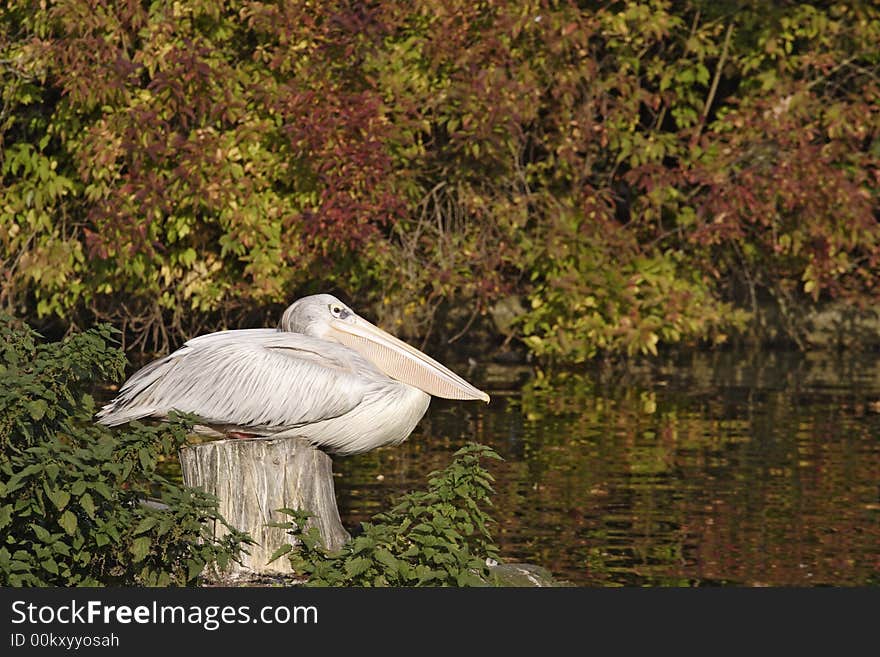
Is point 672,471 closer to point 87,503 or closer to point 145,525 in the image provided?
point 145,525

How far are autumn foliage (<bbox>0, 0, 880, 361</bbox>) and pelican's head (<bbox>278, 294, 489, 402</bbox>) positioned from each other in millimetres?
8270

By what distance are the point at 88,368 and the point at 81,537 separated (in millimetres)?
725

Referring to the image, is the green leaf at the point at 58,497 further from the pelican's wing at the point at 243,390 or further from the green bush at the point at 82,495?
the pelican's wing at the point at 243,390

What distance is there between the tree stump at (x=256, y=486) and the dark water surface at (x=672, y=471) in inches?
77.8

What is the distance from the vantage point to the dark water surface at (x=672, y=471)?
9422 millimetres

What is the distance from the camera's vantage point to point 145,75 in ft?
58.4

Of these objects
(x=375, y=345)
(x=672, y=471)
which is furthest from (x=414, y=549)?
(x=672, y=471)

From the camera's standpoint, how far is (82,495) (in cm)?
614

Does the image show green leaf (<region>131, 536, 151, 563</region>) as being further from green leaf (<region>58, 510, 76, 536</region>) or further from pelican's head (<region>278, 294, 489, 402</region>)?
pelican's head (<region>278, 294, 489, 402</region>)

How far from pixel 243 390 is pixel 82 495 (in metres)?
1.52

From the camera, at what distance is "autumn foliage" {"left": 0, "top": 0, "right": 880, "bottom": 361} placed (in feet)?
55.0

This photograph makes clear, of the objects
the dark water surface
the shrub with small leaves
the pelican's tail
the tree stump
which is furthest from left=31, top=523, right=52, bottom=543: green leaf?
the dark water surface

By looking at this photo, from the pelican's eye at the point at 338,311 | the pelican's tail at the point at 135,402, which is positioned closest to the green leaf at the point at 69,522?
the pelican's tail at the point at 135,402

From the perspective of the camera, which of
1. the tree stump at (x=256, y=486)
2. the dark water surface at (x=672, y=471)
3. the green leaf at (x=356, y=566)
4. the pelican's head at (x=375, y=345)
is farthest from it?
the dark water surface at (x=672, y=471)
